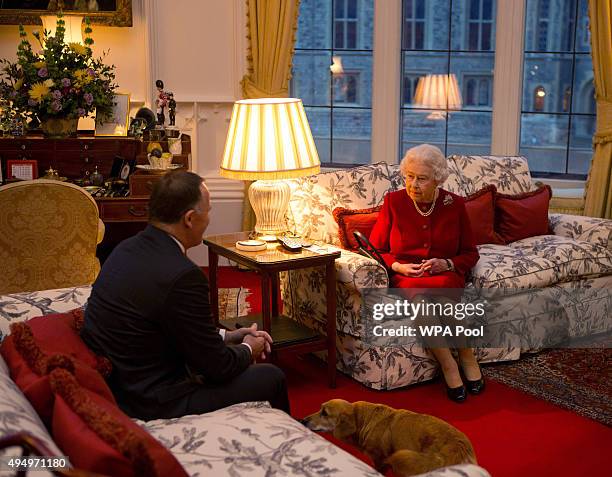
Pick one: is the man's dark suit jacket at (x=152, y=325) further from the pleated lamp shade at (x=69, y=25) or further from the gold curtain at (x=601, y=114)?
the gold curtain at (x=601, y=114)

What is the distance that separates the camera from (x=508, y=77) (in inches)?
227

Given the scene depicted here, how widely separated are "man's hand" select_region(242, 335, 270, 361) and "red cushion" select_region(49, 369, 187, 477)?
1.00m

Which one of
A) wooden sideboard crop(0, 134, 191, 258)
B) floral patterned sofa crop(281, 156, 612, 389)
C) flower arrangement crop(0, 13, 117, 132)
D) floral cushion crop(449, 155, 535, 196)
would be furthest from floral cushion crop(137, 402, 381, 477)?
flower arrangement crop(0, 13, 117, 132)

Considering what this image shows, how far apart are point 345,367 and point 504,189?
1.61 m

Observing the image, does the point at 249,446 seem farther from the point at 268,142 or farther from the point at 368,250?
the point at 268,142

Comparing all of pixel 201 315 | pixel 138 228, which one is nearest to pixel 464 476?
pixel 201 315

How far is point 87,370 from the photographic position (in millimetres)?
1965

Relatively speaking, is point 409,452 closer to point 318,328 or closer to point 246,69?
point 318,328

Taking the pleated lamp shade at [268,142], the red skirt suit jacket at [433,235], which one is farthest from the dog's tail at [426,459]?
the pleated lamp shade at [268,142]

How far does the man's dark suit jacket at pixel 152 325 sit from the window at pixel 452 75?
386 centimetres

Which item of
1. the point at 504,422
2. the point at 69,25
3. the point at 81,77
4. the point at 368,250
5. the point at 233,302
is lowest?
the point at 504,422

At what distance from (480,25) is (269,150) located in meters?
2.61

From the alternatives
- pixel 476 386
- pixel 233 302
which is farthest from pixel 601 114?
pixel 233 302

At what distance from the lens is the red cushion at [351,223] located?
13.6 feet
